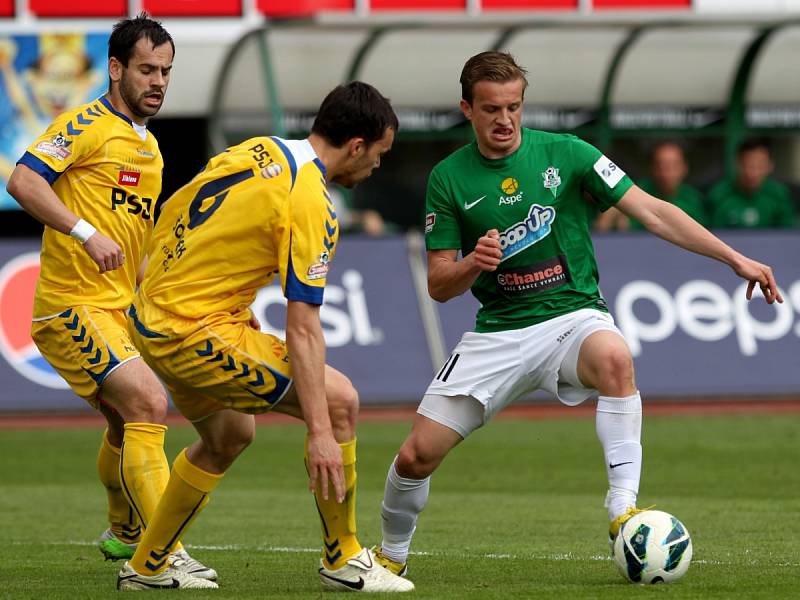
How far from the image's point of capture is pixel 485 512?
31.8 ft

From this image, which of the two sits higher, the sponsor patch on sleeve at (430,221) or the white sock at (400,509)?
the sponsor patch on sleeve at (430,221)

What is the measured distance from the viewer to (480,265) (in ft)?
22.0

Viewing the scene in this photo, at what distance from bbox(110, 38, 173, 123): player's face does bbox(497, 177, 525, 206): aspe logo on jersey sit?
161 centimetres

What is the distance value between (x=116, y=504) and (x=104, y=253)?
1595 millimetres

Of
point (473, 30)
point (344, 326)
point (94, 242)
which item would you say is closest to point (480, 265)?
point (94, 242)

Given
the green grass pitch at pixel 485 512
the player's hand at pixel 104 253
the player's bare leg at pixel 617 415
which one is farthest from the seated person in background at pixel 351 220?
the player's bare leg at pixel 617 415

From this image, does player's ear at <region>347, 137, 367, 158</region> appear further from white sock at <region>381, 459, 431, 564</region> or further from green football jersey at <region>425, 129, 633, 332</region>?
white sock at <region>381, 459, 431, 564</region>

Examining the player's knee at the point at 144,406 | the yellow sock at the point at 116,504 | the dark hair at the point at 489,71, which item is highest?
the dark hair at the point at 489,71

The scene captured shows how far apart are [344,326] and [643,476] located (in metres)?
4.69

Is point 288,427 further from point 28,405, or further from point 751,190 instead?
point 751,190

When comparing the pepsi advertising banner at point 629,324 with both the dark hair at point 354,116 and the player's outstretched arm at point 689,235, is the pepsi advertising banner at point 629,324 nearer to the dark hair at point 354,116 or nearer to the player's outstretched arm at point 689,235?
the player's outstretched arm at point 689,235

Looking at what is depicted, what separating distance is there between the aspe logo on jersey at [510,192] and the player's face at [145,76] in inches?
63.4

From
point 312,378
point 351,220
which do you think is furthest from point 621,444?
point 351,220

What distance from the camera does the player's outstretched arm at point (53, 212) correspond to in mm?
6777
